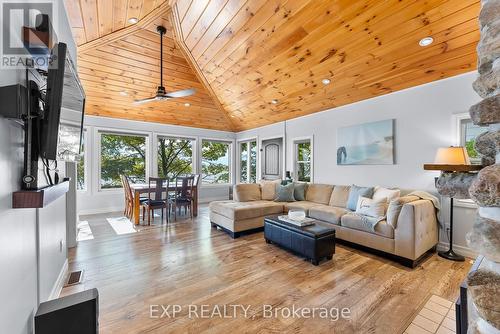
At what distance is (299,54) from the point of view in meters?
3.54

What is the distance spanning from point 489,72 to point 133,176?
6771 millimetres

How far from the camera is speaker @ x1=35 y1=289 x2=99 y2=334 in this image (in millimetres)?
1332

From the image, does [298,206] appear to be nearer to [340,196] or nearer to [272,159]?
[340,196]

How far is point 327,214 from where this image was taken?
3684 mm

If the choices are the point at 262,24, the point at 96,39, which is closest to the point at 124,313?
the point at 262,24

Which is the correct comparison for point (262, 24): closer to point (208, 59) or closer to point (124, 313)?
point (208, 59)

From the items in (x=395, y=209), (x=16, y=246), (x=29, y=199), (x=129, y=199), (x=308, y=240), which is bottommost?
(x=308, y=240)

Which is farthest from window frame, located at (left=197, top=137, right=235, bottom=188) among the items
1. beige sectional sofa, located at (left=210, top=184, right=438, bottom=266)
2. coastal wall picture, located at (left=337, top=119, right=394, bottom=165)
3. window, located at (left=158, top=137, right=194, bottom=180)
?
coastal wall picture, located at (left=337, top=119, right=394, bottom=165)

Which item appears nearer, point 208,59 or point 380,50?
point 380,50

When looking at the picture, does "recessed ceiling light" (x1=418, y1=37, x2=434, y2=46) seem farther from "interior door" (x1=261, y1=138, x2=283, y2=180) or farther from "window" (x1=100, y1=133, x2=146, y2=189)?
"window" (x1=100, y1=133, x2=146, y2=189)

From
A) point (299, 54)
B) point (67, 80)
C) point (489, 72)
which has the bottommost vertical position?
point (489, 72)

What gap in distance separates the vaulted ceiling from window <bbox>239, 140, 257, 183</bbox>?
6.93 ft

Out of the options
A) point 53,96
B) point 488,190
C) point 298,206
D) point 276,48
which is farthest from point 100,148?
point 488,190

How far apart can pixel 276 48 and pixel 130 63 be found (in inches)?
110
